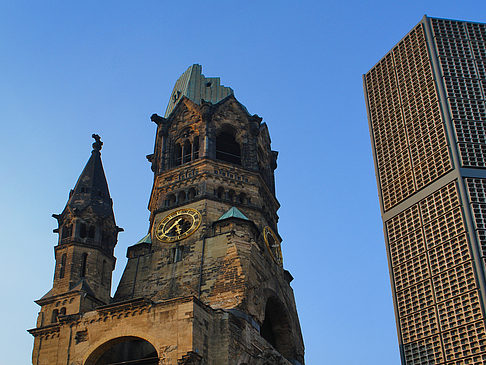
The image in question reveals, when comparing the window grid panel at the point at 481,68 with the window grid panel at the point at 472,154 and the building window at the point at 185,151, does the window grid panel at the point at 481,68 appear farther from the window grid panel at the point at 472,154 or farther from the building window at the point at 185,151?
the building window at the point at 185,151

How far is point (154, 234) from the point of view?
150ft

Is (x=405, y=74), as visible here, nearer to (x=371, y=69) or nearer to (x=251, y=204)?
(x=371, y=69)

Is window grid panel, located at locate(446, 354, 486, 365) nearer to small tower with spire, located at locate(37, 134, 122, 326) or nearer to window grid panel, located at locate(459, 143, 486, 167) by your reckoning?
window grid panel, located at locate(459, 143, 486, 167)

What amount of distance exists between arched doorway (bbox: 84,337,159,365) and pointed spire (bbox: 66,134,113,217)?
9312 mm

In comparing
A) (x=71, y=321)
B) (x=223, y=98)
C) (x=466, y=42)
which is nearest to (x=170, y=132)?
(x=223, y=98)

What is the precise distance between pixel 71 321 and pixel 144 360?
4863mm

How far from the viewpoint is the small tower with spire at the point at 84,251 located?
A: 129 ft

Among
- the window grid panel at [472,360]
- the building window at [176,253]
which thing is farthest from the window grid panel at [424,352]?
the building window at [176,253]

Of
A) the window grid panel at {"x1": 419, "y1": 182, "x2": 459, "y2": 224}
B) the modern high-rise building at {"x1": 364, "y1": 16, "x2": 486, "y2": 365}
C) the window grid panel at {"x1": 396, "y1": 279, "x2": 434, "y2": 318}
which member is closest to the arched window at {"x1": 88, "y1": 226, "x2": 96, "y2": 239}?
the modern high-rise building at {"x1": 364, "y1": 16, "x2": 486, "y2": 365}

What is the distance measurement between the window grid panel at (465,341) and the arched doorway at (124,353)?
1466cm

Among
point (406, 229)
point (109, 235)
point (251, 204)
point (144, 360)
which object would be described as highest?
point (251, 204)

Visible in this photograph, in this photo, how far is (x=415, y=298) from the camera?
32750 mm

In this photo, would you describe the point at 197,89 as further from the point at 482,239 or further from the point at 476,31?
the point at 482,239

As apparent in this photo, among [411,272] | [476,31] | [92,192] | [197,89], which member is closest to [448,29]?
[476,31]
